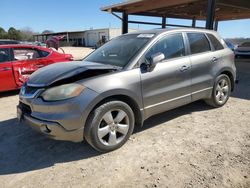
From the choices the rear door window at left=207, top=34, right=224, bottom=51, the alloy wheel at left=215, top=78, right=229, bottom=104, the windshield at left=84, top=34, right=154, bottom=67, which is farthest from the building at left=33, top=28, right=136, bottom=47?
the windshield at left=84, top=34, right=154, bottom=67

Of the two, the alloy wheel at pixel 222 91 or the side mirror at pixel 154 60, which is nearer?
the side mirror at pixel 154 60

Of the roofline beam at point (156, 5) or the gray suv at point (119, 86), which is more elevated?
the roofline beam at point (156, 5)

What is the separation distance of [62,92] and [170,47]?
212 cm

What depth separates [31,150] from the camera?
12.3ft

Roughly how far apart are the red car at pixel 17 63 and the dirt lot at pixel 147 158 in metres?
2.32

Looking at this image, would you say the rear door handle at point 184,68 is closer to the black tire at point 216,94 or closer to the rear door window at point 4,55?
the black tire at point 216,94

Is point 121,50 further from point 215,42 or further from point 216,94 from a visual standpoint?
point 216,94

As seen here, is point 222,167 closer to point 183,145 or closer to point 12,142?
point 183,145

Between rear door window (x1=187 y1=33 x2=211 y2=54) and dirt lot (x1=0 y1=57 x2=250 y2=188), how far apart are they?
4.46 ft

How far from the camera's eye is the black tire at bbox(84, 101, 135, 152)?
3297 mm

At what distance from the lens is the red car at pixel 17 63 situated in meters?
6.70

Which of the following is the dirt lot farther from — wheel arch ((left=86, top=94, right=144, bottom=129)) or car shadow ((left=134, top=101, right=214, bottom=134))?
wheel arch ((left=86, top=94, right=144, bottom=129))

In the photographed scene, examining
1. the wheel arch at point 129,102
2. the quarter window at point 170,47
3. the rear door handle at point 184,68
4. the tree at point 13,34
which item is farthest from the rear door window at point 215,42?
the tree at point 13,34

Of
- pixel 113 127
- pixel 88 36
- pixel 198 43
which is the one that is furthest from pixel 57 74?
pixel 88 36
